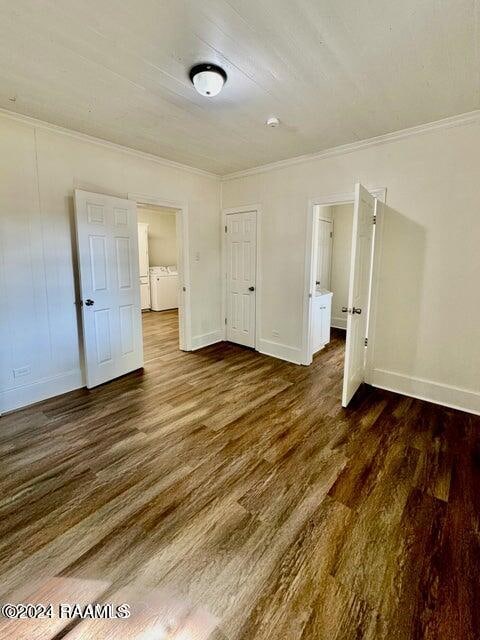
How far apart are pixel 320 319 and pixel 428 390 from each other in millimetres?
1703

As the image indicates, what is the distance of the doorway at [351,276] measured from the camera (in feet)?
9.07

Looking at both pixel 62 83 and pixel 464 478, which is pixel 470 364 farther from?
pixel 62 83

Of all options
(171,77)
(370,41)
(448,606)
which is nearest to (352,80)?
(370,41)

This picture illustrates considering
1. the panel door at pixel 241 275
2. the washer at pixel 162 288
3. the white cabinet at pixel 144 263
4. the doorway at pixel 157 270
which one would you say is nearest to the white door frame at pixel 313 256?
the panel door at pixel 241 275

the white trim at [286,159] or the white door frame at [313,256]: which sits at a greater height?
the white trim at [286,159]

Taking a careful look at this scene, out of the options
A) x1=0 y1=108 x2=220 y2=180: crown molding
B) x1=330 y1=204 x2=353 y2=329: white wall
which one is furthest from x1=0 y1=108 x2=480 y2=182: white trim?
x1=330 y1=204 x2=353 y2=329: white wall

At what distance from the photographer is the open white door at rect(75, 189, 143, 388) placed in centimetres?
310

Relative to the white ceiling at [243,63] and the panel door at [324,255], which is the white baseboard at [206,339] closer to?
the panel door at [324,255]

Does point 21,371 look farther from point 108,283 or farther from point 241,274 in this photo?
point 241,274

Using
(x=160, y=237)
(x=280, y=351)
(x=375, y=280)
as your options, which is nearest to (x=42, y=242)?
(x=280, y=351)

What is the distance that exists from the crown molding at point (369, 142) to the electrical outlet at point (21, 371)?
140 inches

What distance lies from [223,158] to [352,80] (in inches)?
76.4

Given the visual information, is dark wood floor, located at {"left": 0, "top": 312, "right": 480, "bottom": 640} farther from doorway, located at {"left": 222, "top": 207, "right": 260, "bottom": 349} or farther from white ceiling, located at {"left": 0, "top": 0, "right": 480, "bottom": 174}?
white ceiling, located at {"left": 0, "top": 0, "right": 480, "bottom": 174}

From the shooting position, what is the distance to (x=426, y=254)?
293 cm
